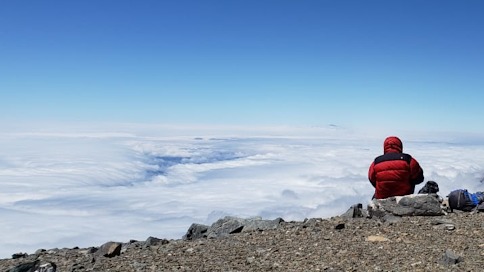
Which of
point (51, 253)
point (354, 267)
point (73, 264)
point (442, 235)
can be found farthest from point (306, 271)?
point (51, 253)

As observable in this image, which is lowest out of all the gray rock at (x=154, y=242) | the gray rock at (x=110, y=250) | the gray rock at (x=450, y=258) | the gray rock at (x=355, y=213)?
the gray rock at (x=154, y=242)

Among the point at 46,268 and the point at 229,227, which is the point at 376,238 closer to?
the point at 229,227

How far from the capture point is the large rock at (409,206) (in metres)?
10.3

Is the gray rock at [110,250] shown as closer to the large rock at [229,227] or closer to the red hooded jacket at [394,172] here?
the large rock at [229,227]


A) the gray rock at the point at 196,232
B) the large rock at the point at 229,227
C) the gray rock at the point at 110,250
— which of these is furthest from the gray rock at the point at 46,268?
the gray rock at the point at 196,232

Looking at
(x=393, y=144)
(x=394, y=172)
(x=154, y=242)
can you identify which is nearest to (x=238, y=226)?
(x=154, y=242)

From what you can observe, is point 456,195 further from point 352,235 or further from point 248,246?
point 248,246

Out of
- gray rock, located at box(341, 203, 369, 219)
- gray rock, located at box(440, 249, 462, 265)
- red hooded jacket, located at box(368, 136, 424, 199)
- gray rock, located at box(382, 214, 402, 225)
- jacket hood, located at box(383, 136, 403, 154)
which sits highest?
jacket hood, located at box(383, 136, 403, 154)

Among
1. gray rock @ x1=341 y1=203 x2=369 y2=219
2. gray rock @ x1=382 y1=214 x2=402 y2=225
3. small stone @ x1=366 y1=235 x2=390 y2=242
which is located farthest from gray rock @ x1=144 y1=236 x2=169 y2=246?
gray rock @ x1=382 y1=214 x2=402 y2=225

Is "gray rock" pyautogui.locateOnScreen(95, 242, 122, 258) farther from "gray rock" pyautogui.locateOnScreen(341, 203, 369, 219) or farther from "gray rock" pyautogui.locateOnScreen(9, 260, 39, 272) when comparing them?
"gray rock" pyautogui.locateOnScreen(341, 203, 369, 219)

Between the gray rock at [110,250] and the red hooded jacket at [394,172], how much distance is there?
22.1 ft

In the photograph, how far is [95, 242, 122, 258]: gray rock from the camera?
8359 millimetres

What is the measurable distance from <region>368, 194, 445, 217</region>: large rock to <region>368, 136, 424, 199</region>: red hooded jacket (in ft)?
0.93

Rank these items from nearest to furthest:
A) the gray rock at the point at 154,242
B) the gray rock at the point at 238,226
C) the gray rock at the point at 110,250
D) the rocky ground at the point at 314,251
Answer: the rocky ground at the point at 314,251
the gray rock at the point at 110,250
the gray rock at the point at 154,242
the gray rock at the point at 238,226
